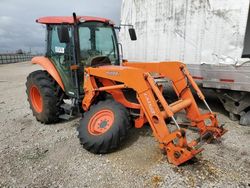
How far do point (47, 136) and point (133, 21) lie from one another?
4225 millimetres

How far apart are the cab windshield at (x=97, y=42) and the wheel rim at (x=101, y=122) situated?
1.08 meters

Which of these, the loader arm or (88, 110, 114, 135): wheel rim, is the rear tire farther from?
(88, 110, 114, 135): wheel rim

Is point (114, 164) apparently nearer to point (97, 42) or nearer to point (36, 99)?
point (97, 42)

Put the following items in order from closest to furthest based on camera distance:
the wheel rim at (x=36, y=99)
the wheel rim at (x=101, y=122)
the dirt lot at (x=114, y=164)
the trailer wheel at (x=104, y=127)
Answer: the dirt lot at (x=114, y=164), the trailer wheel at (x=104, y=127), the wheel rim at (x=101, y=122), the wheel rim at (x=36, y=99)

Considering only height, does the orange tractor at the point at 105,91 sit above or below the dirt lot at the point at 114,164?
above

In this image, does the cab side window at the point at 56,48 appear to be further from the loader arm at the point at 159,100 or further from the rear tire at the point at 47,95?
the loader arm at the point at 159,100

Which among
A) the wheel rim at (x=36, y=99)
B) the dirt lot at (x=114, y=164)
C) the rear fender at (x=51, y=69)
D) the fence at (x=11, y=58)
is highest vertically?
the rear fender at (x=51, y=69)

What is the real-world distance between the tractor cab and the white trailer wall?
6.30ft

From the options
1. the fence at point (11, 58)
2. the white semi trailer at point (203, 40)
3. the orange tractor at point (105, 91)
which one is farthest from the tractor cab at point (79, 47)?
the fence at point (11, 58)

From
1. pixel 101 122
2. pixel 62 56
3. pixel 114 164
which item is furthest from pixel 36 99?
pixel 114 164

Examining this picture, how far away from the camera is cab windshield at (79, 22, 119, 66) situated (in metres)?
4.59

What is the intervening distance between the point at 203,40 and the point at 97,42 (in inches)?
96.7

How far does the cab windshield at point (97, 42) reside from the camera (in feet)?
15.0

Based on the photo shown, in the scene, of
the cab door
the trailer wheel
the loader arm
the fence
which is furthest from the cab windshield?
the fence
